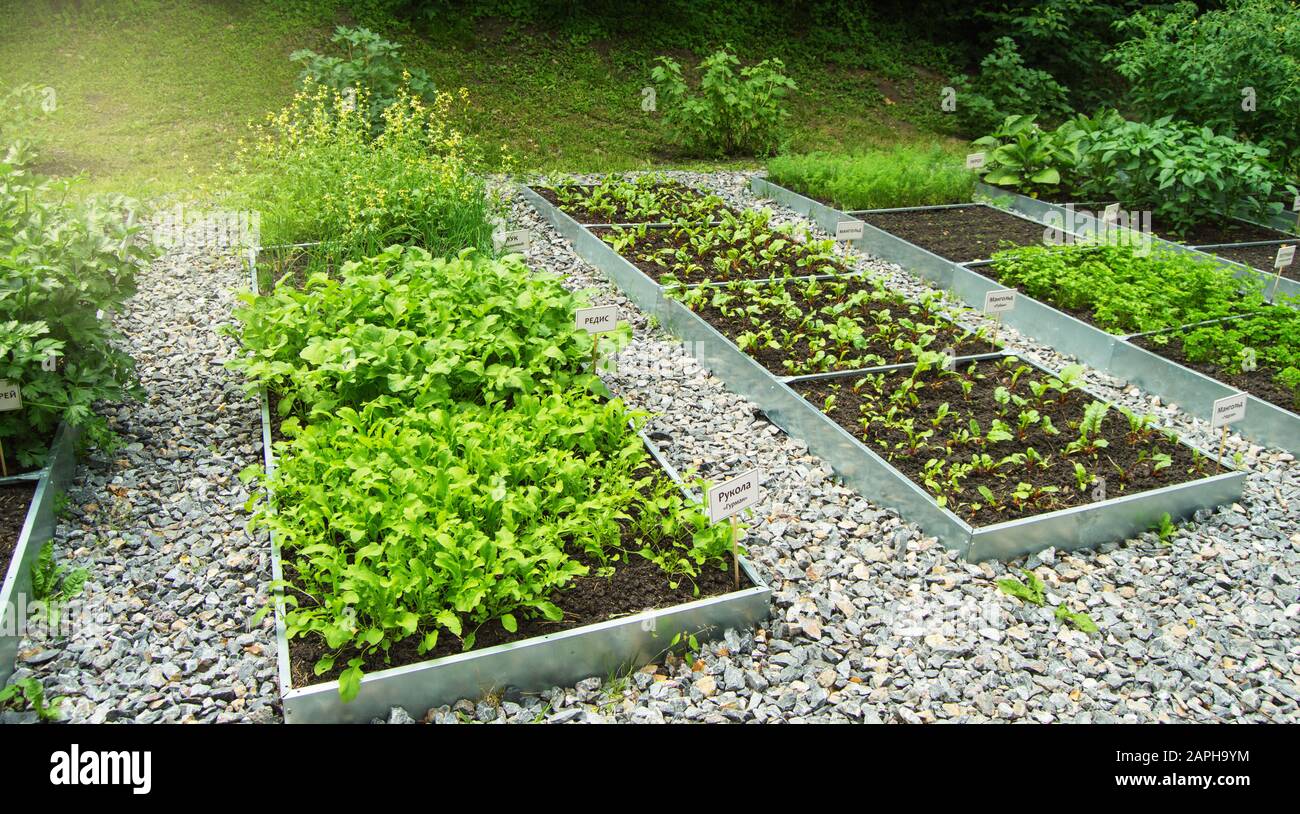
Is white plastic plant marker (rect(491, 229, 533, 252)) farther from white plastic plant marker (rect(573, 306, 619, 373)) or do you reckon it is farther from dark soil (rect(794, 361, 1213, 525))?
dark soil (rect(794, 361, 1213, 525))

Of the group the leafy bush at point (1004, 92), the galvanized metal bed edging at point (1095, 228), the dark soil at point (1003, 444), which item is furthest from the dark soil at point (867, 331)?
the leafy bush at point (1004, 92)

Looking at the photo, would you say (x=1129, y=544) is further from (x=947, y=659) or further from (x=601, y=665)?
(x=601, y=665)

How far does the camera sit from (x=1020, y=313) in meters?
5.66

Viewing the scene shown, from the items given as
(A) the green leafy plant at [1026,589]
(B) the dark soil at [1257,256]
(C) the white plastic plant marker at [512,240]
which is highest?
(C) the white plastic plant marker at [512,240]

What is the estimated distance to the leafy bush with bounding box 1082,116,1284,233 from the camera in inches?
271

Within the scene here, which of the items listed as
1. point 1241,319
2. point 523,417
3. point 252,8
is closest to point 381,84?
point 252,8

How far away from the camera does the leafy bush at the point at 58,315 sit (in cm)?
342

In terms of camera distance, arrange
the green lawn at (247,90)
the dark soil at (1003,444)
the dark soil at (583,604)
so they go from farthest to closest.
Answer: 1. the green lawn at (247,90)
2. the dark soil at (1003,444)
3. the dark soil at (583,604)

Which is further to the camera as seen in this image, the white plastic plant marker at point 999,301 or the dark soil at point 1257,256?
the dark soil at point 1257,256

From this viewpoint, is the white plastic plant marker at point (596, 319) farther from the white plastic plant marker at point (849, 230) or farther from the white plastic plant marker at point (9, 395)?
the white plastic plant marker at point (849, 230)

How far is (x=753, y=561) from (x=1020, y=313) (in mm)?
3026

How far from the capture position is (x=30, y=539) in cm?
317

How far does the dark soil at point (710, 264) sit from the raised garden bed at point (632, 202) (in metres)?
0.29

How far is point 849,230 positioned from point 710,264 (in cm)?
104
